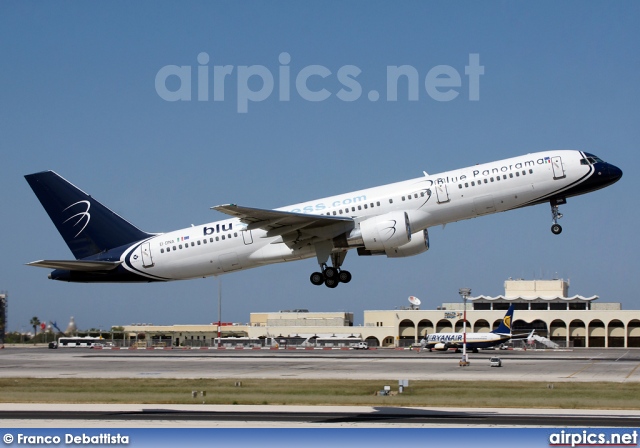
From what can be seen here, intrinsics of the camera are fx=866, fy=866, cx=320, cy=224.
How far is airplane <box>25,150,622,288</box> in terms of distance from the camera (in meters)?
50.4

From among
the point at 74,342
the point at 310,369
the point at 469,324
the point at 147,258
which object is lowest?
the point at 310,369

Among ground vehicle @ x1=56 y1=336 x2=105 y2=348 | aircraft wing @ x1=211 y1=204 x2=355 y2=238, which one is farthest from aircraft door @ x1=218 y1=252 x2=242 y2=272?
ground vehicle @ x1=56 y1=336 x2=105 y2=348

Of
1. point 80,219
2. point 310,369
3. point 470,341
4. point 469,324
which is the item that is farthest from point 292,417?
point 469,324

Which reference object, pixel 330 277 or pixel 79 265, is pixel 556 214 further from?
pixel 79 265

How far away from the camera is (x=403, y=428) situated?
2861cm

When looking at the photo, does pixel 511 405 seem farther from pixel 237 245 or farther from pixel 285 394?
pixel 237 245

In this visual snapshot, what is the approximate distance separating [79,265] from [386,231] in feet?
69.7

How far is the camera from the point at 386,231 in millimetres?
50500

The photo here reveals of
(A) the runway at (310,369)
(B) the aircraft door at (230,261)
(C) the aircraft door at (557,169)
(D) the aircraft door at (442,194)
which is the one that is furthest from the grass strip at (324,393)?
(C) the aircraft door at (557,169)

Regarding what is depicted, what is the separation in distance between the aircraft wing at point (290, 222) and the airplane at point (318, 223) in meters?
0.06

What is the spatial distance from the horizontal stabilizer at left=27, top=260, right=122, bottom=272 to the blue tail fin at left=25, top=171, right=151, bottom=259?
1698mm

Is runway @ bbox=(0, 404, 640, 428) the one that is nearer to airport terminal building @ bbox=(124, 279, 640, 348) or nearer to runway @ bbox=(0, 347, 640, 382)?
runway @ bbox=(0, 347, 640, 382)

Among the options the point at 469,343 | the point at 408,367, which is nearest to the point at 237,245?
the point at 408,367

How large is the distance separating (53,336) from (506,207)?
8754 centimetres
